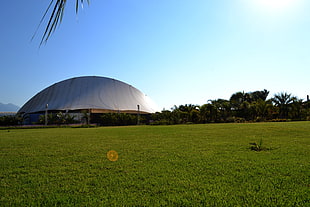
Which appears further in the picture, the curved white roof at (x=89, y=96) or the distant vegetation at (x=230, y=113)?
the curved white roof at (x=89, y=96)

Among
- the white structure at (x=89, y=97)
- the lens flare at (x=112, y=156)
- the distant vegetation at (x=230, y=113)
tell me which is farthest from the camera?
the white structure at (x=89, y=97)

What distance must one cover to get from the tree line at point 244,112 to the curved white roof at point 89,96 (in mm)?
14773

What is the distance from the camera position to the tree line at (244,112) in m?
25.2

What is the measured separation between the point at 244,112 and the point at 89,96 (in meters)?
27.1

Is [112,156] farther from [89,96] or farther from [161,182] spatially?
[89,96]

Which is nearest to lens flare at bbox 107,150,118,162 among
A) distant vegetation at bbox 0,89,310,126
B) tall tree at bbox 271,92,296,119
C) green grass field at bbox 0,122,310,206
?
green grass field at bbox 0,122,310,206

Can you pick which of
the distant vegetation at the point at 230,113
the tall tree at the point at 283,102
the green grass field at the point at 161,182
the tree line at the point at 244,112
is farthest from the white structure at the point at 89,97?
the green grass field at the point at 161,182

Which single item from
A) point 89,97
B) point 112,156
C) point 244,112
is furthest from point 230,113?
point 89,97

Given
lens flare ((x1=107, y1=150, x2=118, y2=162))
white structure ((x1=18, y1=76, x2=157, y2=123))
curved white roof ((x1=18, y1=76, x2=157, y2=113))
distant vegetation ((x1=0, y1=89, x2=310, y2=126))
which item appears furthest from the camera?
curved white roof ((x1=18, y1=76, x2=157, y2=113))

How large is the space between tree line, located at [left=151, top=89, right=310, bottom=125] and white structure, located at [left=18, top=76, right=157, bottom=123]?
45.9 feet

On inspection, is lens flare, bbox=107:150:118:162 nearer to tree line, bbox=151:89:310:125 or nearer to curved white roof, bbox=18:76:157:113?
tree line, bbox=151:89:310:125

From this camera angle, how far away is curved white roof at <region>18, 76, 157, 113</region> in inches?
1475

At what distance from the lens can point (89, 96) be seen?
39.6 metres

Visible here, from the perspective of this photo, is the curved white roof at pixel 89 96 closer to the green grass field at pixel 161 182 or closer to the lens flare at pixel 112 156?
the lens flare at pixel 112 156
